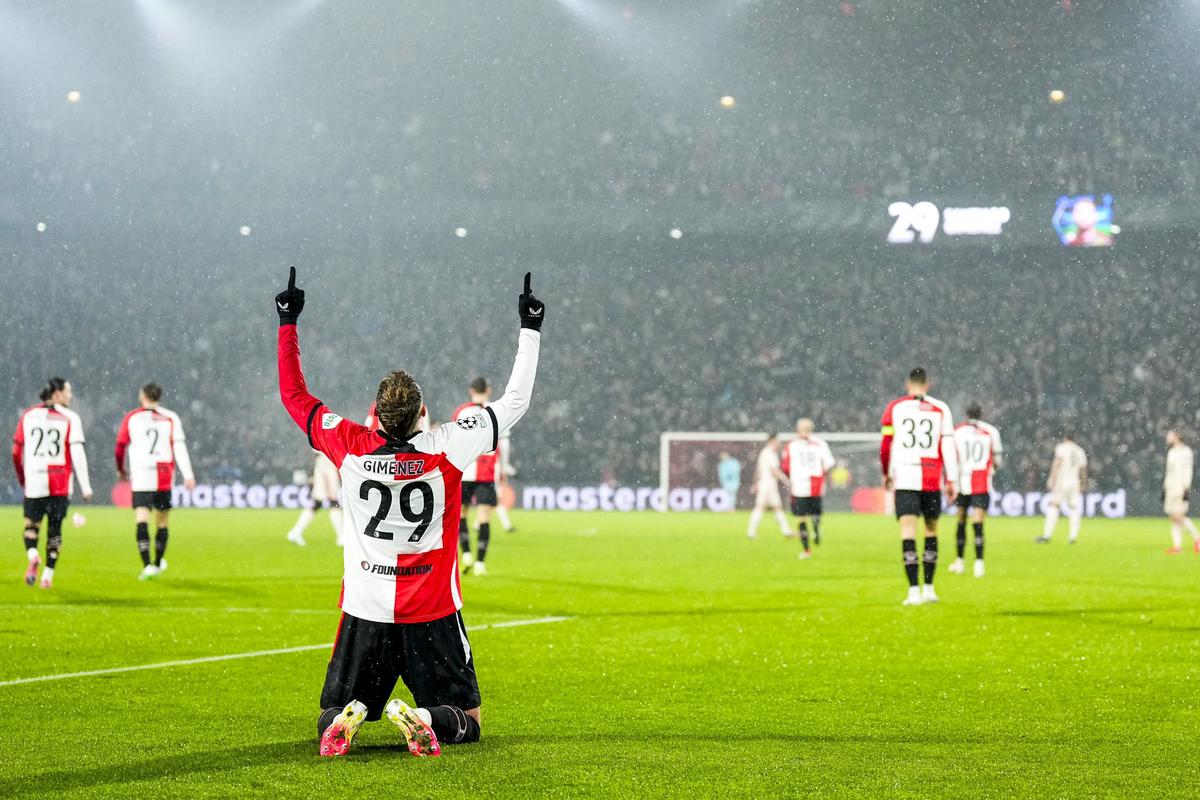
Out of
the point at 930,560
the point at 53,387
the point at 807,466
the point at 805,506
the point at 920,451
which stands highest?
the point at 53,387

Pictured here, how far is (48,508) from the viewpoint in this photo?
13789 mm

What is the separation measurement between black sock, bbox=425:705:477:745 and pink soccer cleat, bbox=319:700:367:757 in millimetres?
313

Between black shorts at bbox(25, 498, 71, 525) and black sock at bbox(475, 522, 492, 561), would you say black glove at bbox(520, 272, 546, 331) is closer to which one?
black shorts at bbox(25, 498, 71, 525)

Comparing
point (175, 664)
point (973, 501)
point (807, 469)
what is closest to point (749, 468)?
point (807, 469)

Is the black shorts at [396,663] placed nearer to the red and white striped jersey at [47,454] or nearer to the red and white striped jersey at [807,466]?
the red and white striped jersey at [47,454]

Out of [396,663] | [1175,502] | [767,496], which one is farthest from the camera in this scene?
[767,496]

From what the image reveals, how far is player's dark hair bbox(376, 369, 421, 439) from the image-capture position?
5488 mm

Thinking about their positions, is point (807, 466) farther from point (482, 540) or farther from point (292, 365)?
point (292, 365)

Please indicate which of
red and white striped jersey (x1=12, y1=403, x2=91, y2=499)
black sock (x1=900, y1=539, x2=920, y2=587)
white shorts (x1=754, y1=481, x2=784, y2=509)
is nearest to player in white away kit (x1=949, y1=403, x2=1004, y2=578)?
black sock (x1=900, y1=539, x2=920, y2=587)

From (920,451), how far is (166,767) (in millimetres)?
8721

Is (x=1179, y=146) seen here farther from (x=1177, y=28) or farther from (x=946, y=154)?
(x=946, y=154)

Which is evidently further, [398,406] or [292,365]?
[292,365]

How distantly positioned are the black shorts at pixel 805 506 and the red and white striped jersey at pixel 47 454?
35.0ft

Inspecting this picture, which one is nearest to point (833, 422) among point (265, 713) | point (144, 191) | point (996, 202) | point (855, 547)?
point (996, 202)
